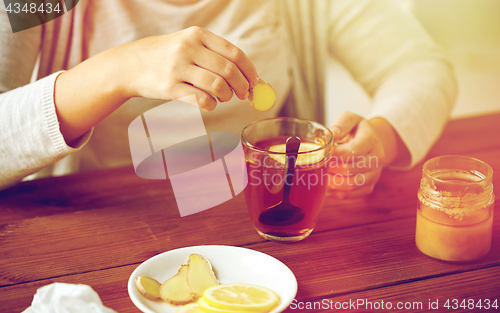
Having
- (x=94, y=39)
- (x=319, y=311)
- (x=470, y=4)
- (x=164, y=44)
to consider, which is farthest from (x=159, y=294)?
(x=470, y=4)

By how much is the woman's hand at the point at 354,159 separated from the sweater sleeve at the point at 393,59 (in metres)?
0.15

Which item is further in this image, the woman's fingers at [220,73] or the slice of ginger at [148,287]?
the woman's fingers at [220,73]

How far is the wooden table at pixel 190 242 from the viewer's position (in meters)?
0.44

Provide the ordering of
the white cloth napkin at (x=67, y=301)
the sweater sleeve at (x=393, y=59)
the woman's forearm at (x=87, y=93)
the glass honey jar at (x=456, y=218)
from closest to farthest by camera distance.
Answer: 1. the white cloth napkin at (x=67, y=301)
2. the glass honey jar at (x=456, y=218)
3. the woman's forearm at (x=87, y=93)
4. the sweater sleeve at (x=393, y=59)

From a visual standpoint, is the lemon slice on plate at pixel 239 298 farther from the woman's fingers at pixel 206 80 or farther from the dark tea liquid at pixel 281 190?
the woman's fingers at pixel 206 80

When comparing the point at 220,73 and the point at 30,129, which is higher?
the point at 220,73

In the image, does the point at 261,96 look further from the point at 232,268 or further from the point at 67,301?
the point at 67,301

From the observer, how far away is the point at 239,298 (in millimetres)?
395

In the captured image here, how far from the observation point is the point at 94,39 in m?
0.86

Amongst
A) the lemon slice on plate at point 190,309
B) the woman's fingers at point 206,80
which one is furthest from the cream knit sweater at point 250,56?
the lemon slice on plate at point 190,309

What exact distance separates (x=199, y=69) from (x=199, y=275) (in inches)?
9.9

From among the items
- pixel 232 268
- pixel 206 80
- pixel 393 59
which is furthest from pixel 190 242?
pixel 393 59

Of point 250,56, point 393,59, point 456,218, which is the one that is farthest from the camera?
point 393,59

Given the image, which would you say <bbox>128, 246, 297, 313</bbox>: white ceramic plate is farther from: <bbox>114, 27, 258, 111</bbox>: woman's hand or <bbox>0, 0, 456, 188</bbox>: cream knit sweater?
<bbox>0, 0, 456, 188</bbox>: cream knit sweater
